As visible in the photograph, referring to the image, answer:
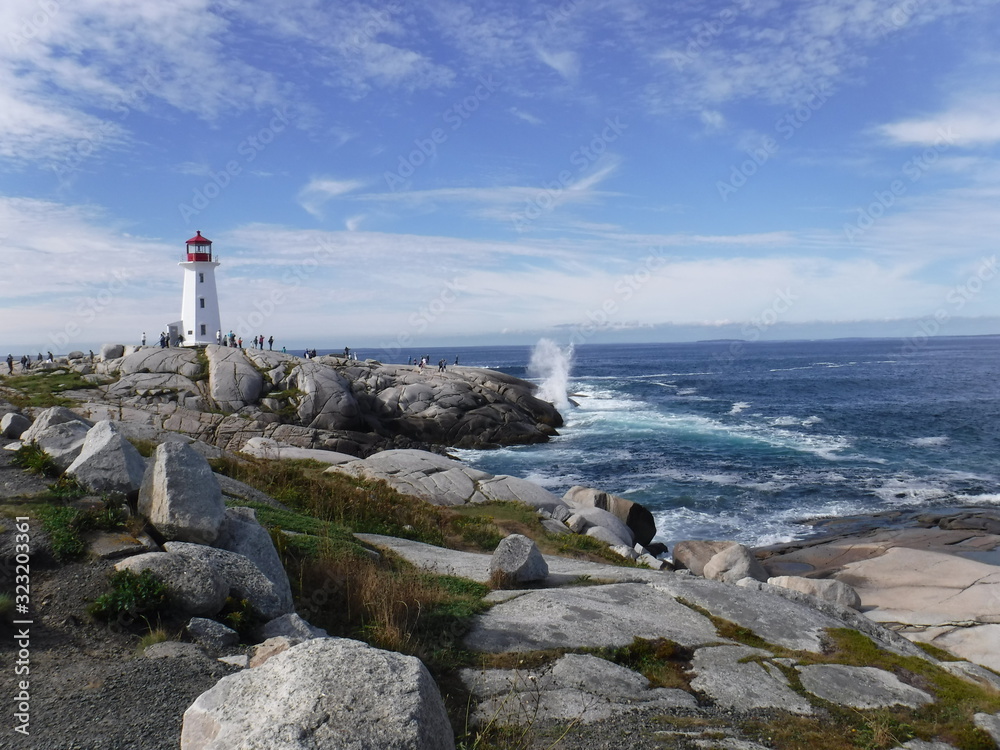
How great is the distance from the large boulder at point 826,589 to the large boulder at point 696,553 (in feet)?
13.3

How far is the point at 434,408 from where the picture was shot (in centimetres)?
5369

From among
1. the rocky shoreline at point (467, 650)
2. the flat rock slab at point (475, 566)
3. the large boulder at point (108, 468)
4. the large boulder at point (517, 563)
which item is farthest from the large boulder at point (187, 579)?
the large boulder at point (517, 563)

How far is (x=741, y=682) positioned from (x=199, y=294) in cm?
5982

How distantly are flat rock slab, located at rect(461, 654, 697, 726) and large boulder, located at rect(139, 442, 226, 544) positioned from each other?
14.4 ft

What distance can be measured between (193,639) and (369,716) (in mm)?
3988

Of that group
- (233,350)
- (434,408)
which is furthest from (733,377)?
(233,350)

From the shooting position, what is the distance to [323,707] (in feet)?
15.3

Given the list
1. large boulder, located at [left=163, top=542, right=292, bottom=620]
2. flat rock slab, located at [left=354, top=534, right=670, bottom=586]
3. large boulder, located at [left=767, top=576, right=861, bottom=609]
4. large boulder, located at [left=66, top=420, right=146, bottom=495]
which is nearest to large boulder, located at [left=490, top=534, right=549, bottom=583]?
flat rock slab, located at [left=354, top=534, right=670, bottom=586]

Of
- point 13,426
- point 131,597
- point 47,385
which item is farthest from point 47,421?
point 47,385

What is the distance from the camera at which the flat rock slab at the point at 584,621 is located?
9375mm

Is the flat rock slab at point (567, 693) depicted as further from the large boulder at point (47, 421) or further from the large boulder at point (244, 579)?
the large boulder at point (47, 421)

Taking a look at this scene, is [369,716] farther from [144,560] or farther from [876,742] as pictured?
[876,742]

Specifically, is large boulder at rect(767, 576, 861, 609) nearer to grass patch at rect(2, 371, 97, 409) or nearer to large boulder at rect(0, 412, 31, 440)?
large boulder at rect(0, 412, 31, 440)

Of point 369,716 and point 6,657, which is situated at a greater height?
point 369,716
